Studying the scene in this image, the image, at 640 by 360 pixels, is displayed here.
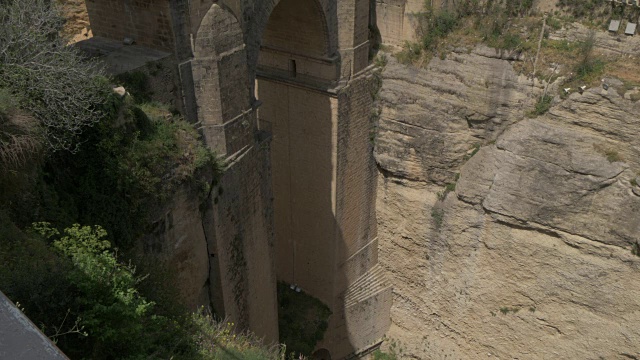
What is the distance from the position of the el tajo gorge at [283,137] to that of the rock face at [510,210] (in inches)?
42.3

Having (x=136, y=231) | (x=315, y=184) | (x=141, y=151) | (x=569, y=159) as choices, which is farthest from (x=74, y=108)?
(x=569, y=159)

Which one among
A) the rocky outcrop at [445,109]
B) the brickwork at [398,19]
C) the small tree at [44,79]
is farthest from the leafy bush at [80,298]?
the brickwork at [398,19]

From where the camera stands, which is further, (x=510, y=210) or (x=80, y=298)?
(x=510, y=210)

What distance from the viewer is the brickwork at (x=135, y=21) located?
305 inches

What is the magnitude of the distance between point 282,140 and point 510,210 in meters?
5.04

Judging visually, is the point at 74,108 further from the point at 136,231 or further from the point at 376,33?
the point at 376,33

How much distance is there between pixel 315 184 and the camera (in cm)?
1259

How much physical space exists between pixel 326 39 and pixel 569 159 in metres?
5.14

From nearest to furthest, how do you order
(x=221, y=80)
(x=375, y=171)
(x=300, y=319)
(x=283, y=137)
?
(x=221, y=80)
(x=283, y=137)
(x=300, y=319)
(x=375, y=171)

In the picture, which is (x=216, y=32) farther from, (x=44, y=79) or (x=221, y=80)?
(x=44, y=79)

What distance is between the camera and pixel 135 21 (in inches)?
319

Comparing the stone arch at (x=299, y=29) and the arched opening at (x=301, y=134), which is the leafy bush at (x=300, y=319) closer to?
the arched opening at (x=301, y=134)

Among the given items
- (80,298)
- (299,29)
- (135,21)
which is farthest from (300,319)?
(80,298)

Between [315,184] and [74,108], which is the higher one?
[74,108]
